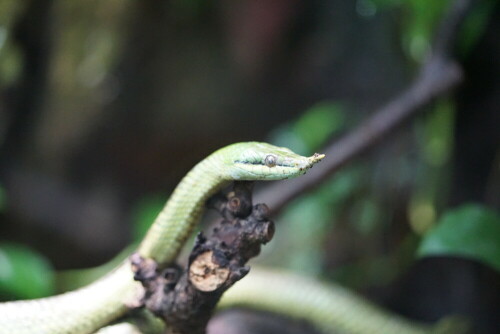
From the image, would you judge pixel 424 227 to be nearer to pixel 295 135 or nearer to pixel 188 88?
pixel 295 135

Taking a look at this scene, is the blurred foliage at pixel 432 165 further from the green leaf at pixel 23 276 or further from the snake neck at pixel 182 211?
the green leaf at pixel 23 276

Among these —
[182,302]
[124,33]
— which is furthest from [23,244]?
[182,302]

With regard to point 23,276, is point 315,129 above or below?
above

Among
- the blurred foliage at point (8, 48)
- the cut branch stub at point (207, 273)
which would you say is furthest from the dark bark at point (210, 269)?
the blurred foliage at point (8, 48)

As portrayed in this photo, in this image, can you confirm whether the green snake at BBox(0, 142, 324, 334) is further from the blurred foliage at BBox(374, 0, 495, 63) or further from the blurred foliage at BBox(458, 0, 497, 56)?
the blurred foliage at BBox(458, 0, 497, 56)

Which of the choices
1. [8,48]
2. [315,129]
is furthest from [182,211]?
[8,48]

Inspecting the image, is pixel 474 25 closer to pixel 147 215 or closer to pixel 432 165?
pixel 432 165
